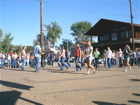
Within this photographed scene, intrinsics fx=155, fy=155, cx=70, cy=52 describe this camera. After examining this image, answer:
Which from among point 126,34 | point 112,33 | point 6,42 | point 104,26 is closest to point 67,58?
point 126,34

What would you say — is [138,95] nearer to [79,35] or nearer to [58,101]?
[58,101]

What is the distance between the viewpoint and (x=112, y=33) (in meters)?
36.2

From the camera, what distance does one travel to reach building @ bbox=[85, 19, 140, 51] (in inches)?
1214

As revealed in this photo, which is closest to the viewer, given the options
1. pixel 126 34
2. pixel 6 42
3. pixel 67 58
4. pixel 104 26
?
pixel 67 58

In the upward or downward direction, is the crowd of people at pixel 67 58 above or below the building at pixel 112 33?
below

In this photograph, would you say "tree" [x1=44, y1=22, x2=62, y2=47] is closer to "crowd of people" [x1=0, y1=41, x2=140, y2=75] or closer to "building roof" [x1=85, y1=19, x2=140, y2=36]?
"building roof" [x1=85, y1=19, x2=140, y2=36]

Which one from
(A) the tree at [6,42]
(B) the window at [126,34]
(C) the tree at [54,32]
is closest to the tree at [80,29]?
(C) the tree at [54,32]

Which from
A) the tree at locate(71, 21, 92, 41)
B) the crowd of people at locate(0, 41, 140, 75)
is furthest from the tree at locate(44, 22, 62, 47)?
the crowd of people at locate(0, 41, 140, 75)

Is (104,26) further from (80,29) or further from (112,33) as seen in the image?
(80,29)

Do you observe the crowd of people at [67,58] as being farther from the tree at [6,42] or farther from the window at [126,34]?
the tree at [6,42]

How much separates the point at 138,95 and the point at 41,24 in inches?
570

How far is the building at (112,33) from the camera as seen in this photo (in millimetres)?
30828

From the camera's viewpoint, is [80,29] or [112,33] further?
[80,29]

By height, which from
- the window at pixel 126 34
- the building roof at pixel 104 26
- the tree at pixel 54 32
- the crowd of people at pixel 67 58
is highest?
the tree at pixel 54 32
